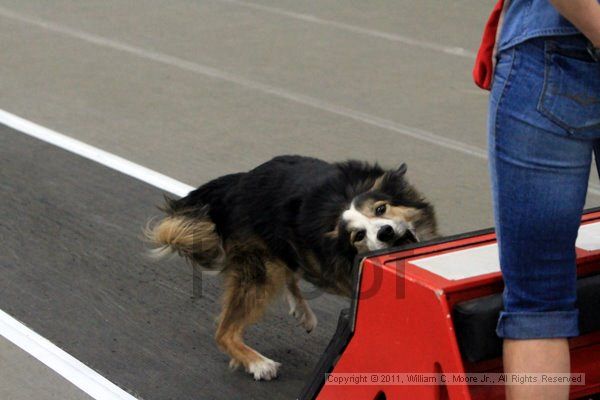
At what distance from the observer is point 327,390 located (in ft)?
11.6

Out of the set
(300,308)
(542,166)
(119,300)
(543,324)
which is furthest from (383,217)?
(119,300)

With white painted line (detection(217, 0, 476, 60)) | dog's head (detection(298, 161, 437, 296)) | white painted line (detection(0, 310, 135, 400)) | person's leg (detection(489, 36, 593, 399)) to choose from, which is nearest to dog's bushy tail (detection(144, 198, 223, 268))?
dog's head (detection(298, 161, 437, 296))

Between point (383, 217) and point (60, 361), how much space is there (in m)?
1.70

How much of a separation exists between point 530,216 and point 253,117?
5902 millimetres

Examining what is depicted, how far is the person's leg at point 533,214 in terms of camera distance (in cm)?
251

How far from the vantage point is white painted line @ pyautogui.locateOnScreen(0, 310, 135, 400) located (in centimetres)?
443

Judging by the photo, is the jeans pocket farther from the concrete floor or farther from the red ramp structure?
the concrete floor

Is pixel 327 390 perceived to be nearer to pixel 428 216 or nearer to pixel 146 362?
pixel 428 216

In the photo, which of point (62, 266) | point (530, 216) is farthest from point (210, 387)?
point (530, 216)

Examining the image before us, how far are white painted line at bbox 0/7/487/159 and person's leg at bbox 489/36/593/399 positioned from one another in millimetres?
4716

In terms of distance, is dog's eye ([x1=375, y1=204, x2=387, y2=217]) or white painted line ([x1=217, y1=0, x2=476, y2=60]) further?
white painted line ([x1=217, y1=0, x2=476, y2=60])

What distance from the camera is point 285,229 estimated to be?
14.1 feet

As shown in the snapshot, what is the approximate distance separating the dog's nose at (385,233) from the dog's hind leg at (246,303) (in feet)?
2.21

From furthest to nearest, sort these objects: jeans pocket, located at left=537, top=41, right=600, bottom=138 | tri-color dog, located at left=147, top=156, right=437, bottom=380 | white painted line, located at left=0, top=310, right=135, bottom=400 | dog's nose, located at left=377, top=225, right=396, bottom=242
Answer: white painted line, located at left=0, top=310, right=135, bottom=400 < tri-color dog, located at left=147, top=156, right=437, bottom=380 < dog's nose, located at left=377, top=225, right=396, bottom=242 < jeans pocket, located at left=537, top=41, right=600, bottom=138
